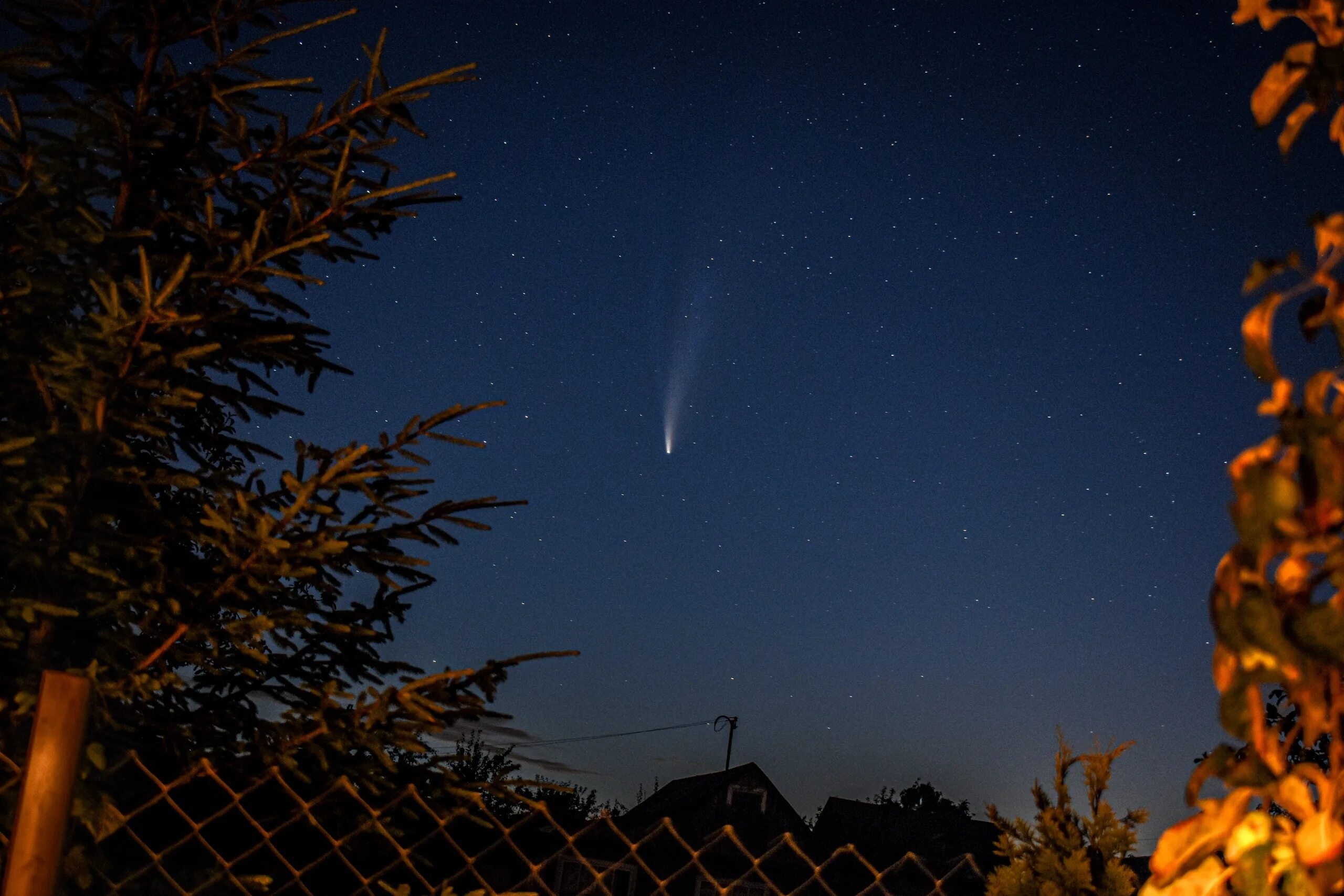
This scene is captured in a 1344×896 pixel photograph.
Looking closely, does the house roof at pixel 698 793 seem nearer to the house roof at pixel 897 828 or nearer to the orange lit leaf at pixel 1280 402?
the house roof at pixel 897 828

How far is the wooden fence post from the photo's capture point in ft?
5.09

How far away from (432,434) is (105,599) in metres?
1.14

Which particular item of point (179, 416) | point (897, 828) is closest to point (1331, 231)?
point (179, 416)

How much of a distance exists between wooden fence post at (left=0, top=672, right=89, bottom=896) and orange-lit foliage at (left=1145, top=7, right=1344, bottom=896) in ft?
5.17

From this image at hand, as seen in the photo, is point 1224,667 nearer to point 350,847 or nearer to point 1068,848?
point 1068,848

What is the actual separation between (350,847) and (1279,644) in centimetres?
240

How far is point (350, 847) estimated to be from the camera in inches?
103

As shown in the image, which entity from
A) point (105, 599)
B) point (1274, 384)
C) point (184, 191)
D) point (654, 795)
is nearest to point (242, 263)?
point (184, 191)

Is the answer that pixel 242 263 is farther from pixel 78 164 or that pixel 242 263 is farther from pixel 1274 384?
pixel 1274 384

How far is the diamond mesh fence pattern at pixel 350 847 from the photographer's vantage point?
195cm

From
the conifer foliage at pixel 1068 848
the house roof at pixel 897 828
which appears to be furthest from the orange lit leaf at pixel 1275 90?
the house roof at pixel 897 828

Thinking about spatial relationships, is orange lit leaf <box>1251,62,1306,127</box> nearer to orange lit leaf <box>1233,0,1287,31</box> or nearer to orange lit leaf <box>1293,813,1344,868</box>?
orange lit leaf <box>1233,0,1287,31</box>

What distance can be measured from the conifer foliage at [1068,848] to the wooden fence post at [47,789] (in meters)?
1.63

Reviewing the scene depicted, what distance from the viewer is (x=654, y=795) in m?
40.9
